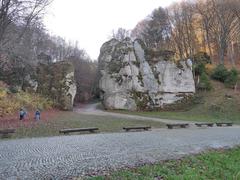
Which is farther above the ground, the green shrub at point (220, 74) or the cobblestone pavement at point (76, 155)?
the green shrub at point (220, 74)

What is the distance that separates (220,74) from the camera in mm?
40656

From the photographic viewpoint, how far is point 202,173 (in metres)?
7.51

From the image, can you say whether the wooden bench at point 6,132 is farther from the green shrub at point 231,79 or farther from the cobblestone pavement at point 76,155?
the green shrub at point 231,79

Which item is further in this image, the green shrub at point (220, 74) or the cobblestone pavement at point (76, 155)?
the green shrub at point (220, 74)

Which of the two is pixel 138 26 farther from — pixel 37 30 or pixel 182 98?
pixel 37 30

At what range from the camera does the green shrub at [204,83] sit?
126 feet

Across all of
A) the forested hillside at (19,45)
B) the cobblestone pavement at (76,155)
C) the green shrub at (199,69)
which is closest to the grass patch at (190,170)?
the cobblestone pavement at (76,155)

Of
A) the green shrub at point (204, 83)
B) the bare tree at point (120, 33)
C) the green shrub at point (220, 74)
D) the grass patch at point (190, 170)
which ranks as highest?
the bare tree at point (120, 33)

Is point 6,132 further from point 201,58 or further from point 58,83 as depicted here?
point 201,58

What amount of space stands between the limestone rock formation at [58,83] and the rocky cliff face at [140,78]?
449cm

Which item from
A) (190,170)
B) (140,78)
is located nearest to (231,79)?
(140,78)

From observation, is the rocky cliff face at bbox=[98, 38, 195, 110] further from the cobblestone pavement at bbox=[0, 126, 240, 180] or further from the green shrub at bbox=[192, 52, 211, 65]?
the cobblestone pavement at bbox=[0, 126, 240, 180]

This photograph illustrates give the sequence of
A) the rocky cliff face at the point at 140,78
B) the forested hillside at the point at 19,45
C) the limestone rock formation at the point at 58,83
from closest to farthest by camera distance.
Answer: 1. the forested hillside at the point at 19,45
2. the limestone rock formation at the point at 58,83
3. the rocky cliff face at the point at 140,78

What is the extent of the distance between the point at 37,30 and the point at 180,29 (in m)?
25.6
